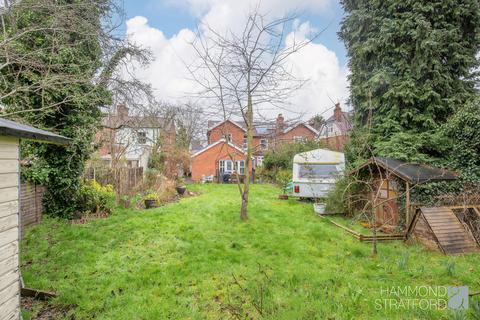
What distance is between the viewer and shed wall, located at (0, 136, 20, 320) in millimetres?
2713

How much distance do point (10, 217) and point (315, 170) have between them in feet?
39.5

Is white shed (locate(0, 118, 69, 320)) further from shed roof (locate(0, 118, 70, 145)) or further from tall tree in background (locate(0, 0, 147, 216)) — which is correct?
tall tree in background (locate(0, 0, 147, 216))

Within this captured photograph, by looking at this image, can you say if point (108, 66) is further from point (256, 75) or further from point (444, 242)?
point (444, 242)

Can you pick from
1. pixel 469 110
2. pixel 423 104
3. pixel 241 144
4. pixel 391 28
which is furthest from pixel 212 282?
pixel 241 144

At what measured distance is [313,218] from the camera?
31.9ft

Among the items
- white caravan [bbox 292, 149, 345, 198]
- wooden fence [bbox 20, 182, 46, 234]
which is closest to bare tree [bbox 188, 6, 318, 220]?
white caravan [bbox 292, 149, 345, 198]

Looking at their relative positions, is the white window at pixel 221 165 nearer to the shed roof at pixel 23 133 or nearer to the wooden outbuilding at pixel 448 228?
the wooden outbuilding at pixel 448 228

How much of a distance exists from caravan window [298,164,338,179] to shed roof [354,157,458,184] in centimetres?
416

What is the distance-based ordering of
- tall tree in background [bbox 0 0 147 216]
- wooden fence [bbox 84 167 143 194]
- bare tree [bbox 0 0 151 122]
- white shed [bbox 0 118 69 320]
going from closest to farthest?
white shed [bbox 0 118 69 320]
bare tree [bbox 0 0 151 122]
tall tree in background [bbox 0 0 147 216]
wooden fence [bbox 84 167 143 194]

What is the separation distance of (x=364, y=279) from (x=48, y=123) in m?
10.0

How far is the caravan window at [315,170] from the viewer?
12.9m

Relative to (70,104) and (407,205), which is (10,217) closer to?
(70,104)

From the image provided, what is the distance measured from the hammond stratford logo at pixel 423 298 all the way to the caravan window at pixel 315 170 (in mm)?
8620

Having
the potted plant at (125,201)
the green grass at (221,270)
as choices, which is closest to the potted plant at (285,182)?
the green grass at (221,270)
